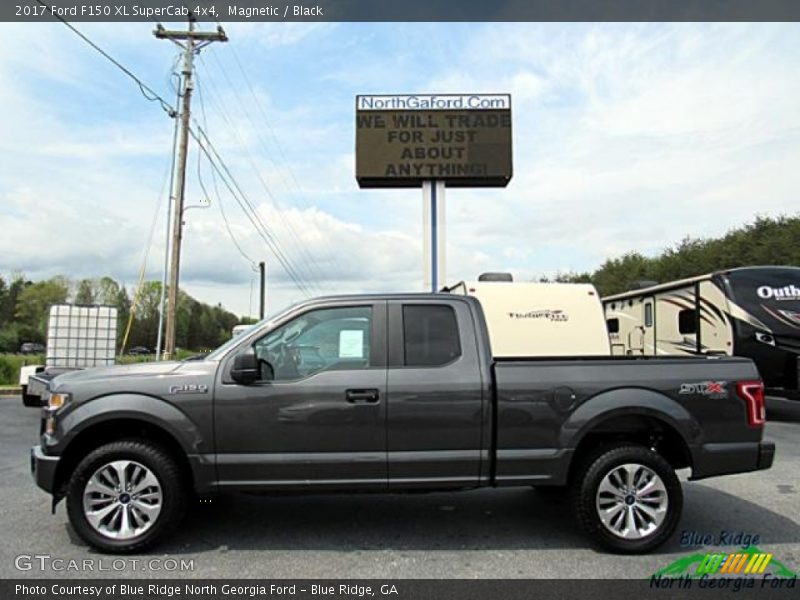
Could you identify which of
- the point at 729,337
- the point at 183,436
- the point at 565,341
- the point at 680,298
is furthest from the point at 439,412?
the point at 680,298

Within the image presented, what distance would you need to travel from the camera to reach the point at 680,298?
13.7 metres

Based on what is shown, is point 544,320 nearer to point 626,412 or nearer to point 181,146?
point 626,412

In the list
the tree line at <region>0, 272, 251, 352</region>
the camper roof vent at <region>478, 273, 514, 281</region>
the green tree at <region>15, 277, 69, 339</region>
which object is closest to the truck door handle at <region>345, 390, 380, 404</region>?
the camper roof vent at <region>478, 273, 514, 281</region>

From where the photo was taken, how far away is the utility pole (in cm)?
2061

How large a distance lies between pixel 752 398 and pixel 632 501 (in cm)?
120

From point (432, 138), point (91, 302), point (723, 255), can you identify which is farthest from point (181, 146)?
point (91, 302)

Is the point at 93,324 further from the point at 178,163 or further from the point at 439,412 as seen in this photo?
the point at 439,412

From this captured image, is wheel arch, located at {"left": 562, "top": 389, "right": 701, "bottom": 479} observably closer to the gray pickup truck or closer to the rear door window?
the gray pickup truck

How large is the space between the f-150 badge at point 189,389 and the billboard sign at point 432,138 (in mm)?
13401

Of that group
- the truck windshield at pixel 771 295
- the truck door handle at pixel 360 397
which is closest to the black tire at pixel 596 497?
the truck door handle at pixel 360 397

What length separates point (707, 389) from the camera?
4.82 metres

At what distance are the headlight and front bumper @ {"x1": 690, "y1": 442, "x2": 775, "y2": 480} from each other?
15.2ft

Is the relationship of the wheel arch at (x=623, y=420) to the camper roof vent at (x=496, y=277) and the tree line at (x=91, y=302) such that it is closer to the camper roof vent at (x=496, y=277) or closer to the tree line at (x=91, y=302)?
the camper roof vent at (x=496, y=277)

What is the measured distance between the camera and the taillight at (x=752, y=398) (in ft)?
15.8
